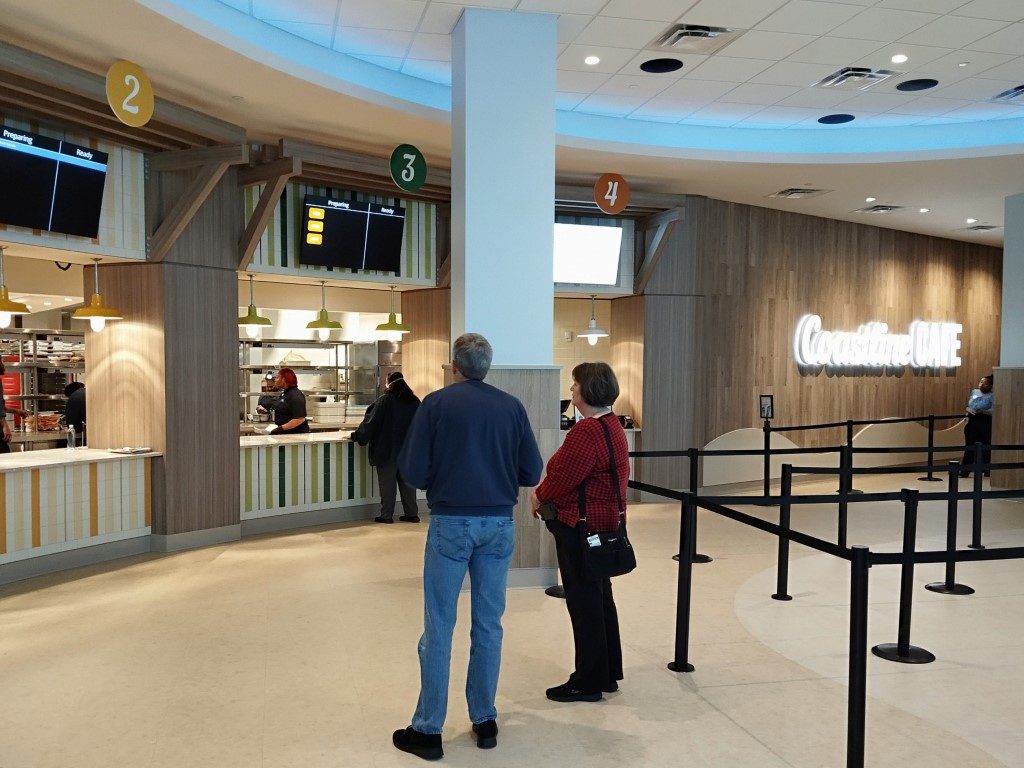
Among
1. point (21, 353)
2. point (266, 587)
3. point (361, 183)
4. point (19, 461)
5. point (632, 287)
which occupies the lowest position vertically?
point (266, 587)

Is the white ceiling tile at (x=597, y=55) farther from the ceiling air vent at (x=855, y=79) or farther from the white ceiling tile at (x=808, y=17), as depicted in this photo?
the ceiling air vent at (x=855, y=79)

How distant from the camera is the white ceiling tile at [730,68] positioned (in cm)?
690

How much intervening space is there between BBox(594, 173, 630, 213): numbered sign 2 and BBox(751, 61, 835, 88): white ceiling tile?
176 centimetres

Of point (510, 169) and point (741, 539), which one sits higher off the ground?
point (510, 169)

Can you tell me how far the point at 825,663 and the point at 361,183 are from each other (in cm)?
615

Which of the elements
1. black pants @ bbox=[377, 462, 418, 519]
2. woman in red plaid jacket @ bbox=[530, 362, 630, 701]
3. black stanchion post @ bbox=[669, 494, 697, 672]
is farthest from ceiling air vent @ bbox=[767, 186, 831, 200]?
woman in red plaid jacket @ bbox=[530, 362, 630, 701]

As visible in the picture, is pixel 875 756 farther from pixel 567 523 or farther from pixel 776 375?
pixel 776 375

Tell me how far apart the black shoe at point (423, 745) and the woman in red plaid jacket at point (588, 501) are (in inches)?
29.9

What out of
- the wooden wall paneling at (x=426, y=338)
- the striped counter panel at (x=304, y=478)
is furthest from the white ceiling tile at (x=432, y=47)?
the striped counter panel at (x=304, y=478)

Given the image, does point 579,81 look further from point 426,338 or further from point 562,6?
point 426,338

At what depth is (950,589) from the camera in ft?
19.8

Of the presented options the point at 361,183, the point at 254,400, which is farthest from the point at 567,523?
the point at 254,400

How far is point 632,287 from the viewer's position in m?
10.4

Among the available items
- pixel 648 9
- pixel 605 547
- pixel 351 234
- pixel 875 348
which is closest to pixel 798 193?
pixel 875 348
